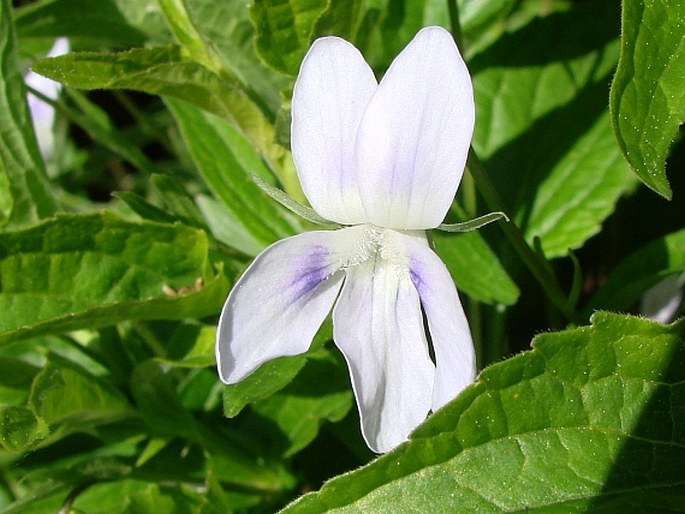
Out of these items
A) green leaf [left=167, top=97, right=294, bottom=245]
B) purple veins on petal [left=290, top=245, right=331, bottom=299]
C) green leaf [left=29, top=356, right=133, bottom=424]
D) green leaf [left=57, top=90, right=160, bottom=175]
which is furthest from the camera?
green leaf [left=57, top=90, right=160, bottom=175]

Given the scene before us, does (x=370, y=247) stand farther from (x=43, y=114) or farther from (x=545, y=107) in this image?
(x=43, y=114)

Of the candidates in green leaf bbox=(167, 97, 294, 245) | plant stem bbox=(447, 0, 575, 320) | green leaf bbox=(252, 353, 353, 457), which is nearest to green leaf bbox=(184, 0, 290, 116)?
green leaf bbox=(167, 97, 294, 245)

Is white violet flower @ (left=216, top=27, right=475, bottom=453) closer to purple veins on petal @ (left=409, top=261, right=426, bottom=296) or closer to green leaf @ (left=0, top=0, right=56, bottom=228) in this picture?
purple veins on petal @ (left=409, top=261, right=426, bottom=296)

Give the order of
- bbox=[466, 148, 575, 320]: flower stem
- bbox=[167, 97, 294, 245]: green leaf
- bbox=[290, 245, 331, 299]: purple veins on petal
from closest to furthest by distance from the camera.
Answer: bbox=[290, 245, 331, 299]: purple veins on petal → bbox=[466, 148, 575, 320]: flower stem → bbox=[167, 97, 294, 245]: green leaf

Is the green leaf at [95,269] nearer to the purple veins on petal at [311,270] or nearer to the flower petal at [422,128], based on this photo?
the purple veins on petal at [311,270]

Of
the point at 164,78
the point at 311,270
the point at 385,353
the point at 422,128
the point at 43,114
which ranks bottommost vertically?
the point at 385,353

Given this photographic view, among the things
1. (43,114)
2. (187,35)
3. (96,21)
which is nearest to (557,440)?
(187,35)
